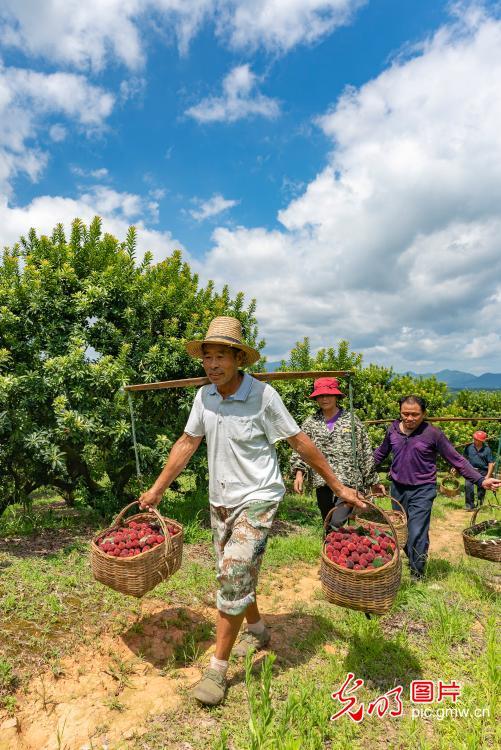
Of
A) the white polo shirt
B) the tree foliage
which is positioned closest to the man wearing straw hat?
the white polo shirt

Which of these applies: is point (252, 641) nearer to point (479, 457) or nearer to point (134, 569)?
point (134, 569)

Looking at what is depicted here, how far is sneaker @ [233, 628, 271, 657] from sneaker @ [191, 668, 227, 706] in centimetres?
55

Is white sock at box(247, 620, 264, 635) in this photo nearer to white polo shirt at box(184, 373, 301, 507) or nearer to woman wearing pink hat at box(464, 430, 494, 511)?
white polo shirt at box(184, 373, 301, 507)

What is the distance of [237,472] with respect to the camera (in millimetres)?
3193

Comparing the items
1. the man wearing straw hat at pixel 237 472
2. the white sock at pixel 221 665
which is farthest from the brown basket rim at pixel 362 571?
the white sock at pixel 221 665

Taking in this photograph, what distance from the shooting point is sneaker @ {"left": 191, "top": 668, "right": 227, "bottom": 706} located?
9.80ft

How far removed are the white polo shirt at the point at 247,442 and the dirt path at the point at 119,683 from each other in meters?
1.38

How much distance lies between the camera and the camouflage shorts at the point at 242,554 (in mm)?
3010

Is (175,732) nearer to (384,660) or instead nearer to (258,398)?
(384,660)

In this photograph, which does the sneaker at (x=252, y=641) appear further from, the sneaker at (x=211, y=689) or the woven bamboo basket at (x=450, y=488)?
the woven bamboo basket at (x=450, y=488)

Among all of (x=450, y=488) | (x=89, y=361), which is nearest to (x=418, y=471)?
(x=89, y=361)

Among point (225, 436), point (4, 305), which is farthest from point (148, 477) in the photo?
point (225, 436)

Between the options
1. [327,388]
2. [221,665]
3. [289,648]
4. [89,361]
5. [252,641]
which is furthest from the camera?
[89,361]

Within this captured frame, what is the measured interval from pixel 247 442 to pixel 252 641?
1742mm
